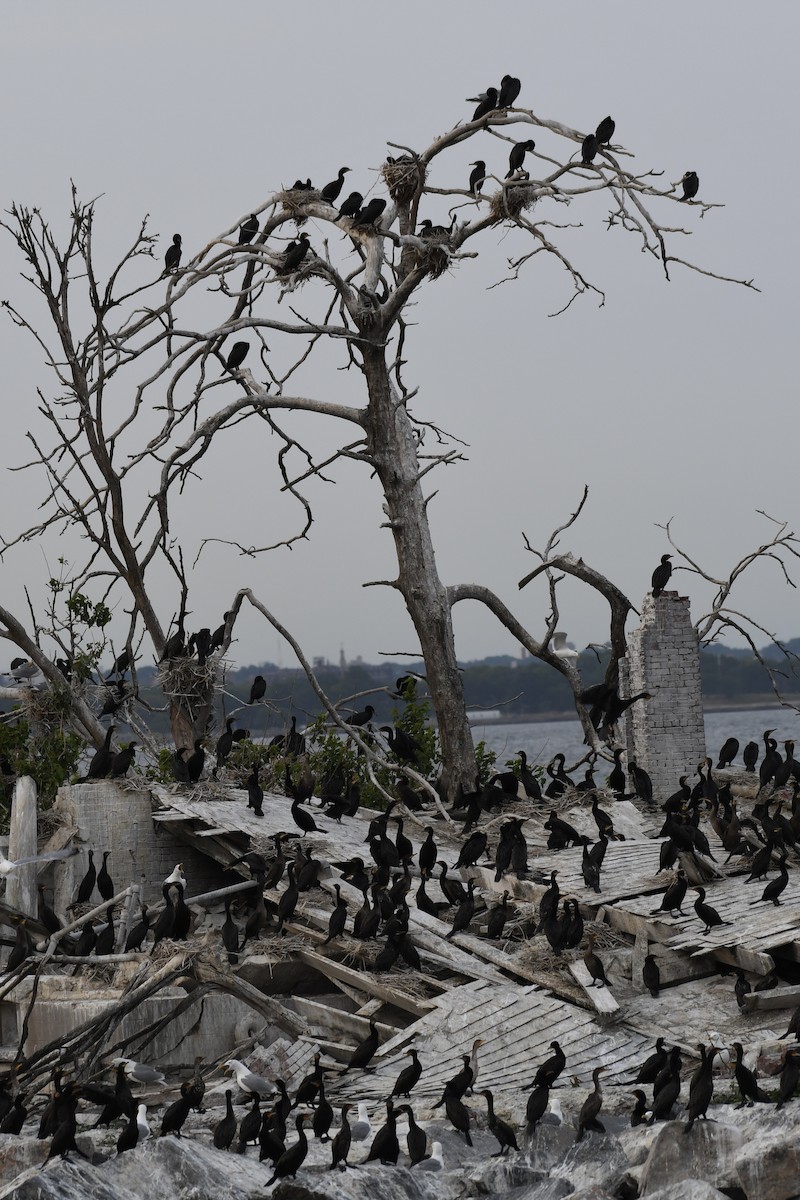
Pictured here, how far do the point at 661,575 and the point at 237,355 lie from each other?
22.1 feet

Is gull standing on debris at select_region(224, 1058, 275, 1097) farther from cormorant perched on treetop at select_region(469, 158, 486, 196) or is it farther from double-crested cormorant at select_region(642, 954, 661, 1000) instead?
cormorant perched on treetop at select_region(469, 158, 486, 196)

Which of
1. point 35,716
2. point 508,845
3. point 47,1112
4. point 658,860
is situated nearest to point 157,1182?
point 47,1112

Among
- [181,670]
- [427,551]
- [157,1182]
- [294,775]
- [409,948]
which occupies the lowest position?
[157,1182]

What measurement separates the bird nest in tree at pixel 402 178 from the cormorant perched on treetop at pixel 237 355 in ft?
9.84

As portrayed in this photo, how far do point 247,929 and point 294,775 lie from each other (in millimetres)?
6617

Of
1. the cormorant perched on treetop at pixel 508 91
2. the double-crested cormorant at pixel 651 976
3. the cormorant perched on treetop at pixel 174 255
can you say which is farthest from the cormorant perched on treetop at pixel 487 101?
the double-crested cormorant at pixel 651 976

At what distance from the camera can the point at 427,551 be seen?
20.4 metres

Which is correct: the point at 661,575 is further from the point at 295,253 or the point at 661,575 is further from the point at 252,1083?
the point at 252,1083

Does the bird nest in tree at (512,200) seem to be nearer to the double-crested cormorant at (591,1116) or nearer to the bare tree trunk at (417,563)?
the bare tree trunk at (417,563)

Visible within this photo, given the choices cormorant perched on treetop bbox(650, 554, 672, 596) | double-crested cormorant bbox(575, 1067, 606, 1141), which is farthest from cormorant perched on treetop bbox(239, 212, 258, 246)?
double-crested cormorant bbox(575, 1067, 606, 1141)

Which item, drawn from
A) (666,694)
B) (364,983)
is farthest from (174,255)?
(364,983)

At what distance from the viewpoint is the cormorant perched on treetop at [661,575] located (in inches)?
727

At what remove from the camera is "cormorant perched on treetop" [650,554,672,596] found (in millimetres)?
18469

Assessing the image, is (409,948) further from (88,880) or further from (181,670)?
(181,670)
